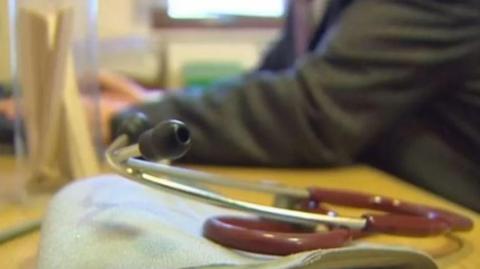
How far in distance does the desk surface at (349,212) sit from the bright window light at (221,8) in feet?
2.46

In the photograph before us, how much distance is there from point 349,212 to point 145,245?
0.20m

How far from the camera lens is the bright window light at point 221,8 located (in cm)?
142

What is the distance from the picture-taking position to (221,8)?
1.46 m

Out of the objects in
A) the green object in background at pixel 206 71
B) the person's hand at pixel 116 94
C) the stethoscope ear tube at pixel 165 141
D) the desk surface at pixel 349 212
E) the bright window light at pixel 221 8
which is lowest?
the green object in background at pixel 206 71

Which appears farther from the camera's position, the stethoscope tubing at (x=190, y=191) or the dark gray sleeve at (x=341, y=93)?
the dark gray sleeve at (x=341, y=93)

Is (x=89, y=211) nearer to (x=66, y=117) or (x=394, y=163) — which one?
(x=66, y=117)

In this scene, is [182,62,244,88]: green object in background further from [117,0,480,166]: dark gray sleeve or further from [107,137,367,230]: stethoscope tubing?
[107,137,367,230]: stethoscope tubing

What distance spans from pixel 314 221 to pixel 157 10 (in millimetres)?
1018

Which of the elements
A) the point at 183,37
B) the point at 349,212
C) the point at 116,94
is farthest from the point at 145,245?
the point at 183,37

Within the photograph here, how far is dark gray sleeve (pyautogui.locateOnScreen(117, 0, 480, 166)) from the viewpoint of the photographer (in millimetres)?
638

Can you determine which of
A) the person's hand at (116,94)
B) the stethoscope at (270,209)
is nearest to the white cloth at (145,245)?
the stethoscope at (270,209)

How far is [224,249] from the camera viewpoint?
15.0 inches

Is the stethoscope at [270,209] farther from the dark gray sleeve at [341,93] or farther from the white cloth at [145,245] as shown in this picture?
the dark gray sleeve at [341,93]

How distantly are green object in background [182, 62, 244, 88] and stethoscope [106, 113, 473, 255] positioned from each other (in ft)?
2.24
